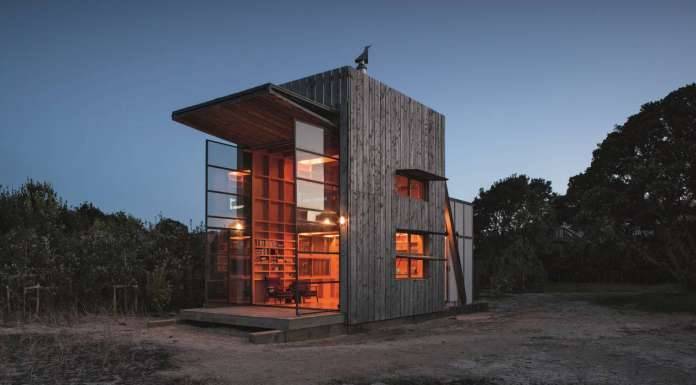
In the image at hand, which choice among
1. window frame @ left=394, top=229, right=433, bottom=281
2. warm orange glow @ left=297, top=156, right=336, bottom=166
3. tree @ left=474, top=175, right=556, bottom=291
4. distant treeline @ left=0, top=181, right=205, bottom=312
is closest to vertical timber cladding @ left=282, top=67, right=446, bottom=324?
window frame @ left=394, top=229, right=433, bottom=281

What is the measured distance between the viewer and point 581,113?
23.2 m

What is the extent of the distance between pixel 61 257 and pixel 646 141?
1752 cm

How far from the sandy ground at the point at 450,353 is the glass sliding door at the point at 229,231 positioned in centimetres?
169

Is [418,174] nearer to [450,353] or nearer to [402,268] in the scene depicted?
[402,268]

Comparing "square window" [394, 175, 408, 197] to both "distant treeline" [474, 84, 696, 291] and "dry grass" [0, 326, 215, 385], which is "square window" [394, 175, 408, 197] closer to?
"dry grass" [0, 326, 215, 385]

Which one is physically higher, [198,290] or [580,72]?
[580,72]

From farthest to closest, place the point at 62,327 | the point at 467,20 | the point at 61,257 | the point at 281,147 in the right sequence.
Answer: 1. the point at 467,20
2. the point at 281,147
3. the point at 61,257
4. the point at 62,327

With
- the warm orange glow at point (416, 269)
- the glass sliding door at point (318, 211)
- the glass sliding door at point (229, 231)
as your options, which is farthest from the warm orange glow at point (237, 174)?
the warm orange glow at point (416, 269)

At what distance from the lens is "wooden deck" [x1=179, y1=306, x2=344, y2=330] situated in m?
9.52

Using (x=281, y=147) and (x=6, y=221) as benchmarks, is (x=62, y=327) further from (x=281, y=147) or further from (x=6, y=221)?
(x=6, y=221)

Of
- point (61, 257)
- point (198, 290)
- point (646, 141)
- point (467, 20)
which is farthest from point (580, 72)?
point (61, 257)

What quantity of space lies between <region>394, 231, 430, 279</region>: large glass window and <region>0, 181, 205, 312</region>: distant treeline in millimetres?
5137

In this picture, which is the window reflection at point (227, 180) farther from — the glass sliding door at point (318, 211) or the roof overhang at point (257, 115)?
the glass sliding door at point (318, 211)

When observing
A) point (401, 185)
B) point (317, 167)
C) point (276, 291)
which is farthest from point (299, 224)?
point (401, 185)
